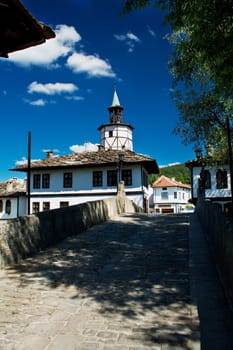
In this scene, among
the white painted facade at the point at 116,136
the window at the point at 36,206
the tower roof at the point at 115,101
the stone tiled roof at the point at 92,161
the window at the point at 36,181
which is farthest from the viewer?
the tower roof at the point at 115,101

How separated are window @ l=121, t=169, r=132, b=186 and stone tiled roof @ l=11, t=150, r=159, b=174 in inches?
37.6

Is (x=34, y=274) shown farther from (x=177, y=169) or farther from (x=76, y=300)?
(x=177, y=169)

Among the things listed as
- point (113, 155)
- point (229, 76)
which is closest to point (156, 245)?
point (229, 76)

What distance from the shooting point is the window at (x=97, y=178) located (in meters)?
29.3

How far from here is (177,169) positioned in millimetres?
144125

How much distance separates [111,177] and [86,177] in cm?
278

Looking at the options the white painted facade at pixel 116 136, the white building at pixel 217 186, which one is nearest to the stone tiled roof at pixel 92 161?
the white building at pixel 217 186

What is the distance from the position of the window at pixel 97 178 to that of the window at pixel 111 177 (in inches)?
30.9

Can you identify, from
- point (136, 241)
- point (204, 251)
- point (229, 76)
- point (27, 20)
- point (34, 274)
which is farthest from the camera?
point (136, 241)

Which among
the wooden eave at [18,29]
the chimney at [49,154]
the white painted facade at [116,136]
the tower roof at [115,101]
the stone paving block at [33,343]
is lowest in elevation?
the stone paving block at [33,343]

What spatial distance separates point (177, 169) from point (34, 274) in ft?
467

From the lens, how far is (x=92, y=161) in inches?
1168

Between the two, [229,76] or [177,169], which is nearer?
[229,76]

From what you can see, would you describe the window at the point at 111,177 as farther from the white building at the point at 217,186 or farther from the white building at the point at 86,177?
the white building at the point at 217,186
